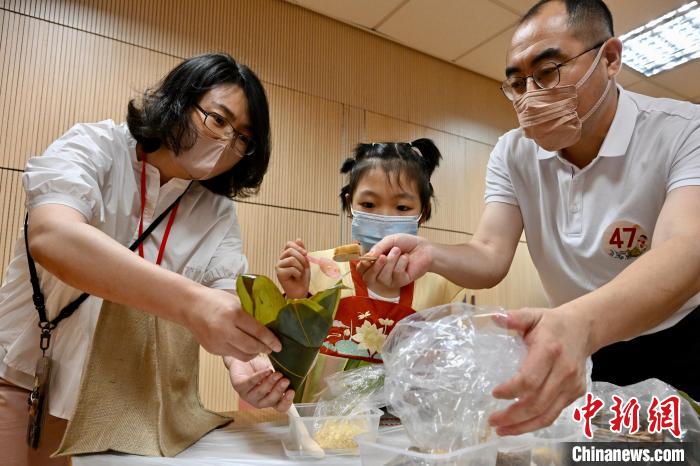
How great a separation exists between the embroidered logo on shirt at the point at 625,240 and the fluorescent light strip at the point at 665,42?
3027mm

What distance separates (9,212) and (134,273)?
198 cm

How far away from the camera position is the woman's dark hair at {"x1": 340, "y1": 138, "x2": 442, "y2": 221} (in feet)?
5.53

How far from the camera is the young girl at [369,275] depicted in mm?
1177

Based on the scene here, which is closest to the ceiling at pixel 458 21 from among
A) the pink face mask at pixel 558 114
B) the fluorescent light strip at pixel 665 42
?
the fluorescent light strip at pixel 665 42

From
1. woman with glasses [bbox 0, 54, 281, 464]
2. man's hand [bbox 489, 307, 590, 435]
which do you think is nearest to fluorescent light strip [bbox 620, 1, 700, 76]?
woman with glasses [bbox 0, 54, 281, 464]

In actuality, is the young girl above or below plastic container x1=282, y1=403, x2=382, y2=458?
above

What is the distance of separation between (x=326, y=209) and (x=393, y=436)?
248 centimetres

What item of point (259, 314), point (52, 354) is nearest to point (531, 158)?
point (259, 314)

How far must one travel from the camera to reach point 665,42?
365 cm

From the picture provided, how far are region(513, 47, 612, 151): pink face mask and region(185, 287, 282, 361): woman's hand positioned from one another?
91cm

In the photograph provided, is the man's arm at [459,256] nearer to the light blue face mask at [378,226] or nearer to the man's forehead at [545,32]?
the light blue face mask at [378,226]

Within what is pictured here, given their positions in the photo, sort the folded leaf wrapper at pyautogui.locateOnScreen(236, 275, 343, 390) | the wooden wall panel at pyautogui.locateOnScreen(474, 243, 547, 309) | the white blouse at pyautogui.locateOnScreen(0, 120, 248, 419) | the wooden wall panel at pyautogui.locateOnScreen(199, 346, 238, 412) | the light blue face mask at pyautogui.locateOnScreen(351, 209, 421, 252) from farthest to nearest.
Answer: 1. the wooden wall panel at pyautogui.locateOnScreen(474, 243, 547, 309)
2. the wooden wall panel at pyautogui.locateOnScreen(199, 346, 238, 412)
3. the light blue face mask at pyautogui.locateOnScreen(351, 209, 421, 252)
4. the white blouse at pyautogui.locateOnScreen(0, 120, 248, 419)
5. the folded leaf wrapper at pyautogui.locateOnScreen(236, 275, 343, 390)

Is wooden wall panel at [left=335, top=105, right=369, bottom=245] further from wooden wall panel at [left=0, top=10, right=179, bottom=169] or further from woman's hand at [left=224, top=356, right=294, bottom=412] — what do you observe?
woman's hand at [left=224, top=356, right=294, bottom=412]

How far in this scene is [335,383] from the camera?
93cm
